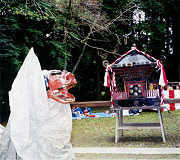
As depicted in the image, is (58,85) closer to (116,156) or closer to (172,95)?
(116,156)

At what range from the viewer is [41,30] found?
1275cm

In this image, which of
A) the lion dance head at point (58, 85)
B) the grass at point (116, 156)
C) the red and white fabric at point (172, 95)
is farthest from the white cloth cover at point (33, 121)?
the red and white fabric at point (172, 95)

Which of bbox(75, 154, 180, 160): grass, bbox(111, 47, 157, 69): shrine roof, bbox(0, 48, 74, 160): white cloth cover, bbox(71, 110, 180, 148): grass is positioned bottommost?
bbox(71, 110, 180, 148): grass

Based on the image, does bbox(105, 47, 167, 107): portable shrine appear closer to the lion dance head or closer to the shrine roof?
the shrine roof

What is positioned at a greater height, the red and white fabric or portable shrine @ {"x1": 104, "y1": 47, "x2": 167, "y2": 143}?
portable shrine @ {"x1": 104, "y1": 47, "x2": 167, "y2": 143}

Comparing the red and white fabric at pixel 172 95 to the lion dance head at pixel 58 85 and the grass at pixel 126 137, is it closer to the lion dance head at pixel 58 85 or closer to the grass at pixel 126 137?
the grass at pixel 126 137

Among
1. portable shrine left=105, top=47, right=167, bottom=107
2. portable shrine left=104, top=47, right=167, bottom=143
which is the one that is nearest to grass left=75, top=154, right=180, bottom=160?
portable shrine left=104, top=47, right=167, bottom=143

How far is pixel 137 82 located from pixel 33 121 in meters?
4.55

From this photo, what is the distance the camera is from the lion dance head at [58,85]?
9.87ft

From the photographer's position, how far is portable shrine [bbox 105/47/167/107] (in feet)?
21.7

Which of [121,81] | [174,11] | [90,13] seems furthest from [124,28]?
[121,81]

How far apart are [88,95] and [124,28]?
21.8 feet

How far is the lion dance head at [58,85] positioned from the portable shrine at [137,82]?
3742 millimetres

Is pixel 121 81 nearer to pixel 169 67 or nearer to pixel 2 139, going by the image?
pixel 2 139
